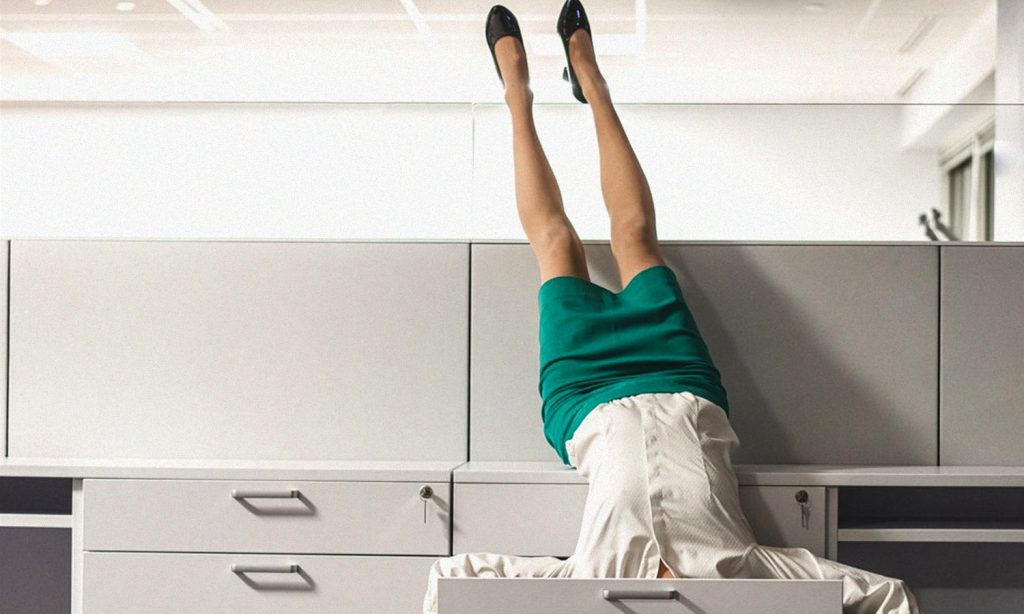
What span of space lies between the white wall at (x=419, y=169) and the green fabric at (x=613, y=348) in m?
0.32

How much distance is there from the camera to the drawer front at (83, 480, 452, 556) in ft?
7.45

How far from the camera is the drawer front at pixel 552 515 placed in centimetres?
226

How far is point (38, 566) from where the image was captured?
113 inches

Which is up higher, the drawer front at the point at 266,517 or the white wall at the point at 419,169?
the white wall at the point at 419,169

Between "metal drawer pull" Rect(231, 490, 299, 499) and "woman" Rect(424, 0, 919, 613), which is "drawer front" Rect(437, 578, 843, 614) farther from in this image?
"metal drawer pull" Rect(231, 490, 299, 499)

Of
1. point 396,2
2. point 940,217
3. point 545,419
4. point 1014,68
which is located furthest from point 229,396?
point 1014,68

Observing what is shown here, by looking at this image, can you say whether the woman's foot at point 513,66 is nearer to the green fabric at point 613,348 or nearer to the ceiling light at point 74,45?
the green fabric at point 613,348

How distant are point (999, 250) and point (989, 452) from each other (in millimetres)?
498

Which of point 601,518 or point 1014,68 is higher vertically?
point 1014,68

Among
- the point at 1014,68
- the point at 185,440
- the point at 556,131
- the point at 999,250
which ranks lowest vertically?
the point at 185,440

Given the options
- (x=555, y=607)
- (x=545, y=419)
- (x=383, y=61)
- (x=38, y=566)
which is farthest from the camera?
(x=383, y=61)

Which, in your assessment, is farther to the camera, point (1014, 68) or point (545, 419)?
point (1014, 68)

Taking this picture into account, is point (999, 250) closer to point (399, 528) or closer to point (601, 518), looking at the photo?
point (601, 518)

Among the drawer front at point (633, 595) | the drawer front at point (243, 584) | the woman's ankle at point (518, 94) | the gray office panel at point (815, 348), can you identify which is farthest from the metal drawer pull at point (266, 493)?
the woman's ankle at point (518, 94)
